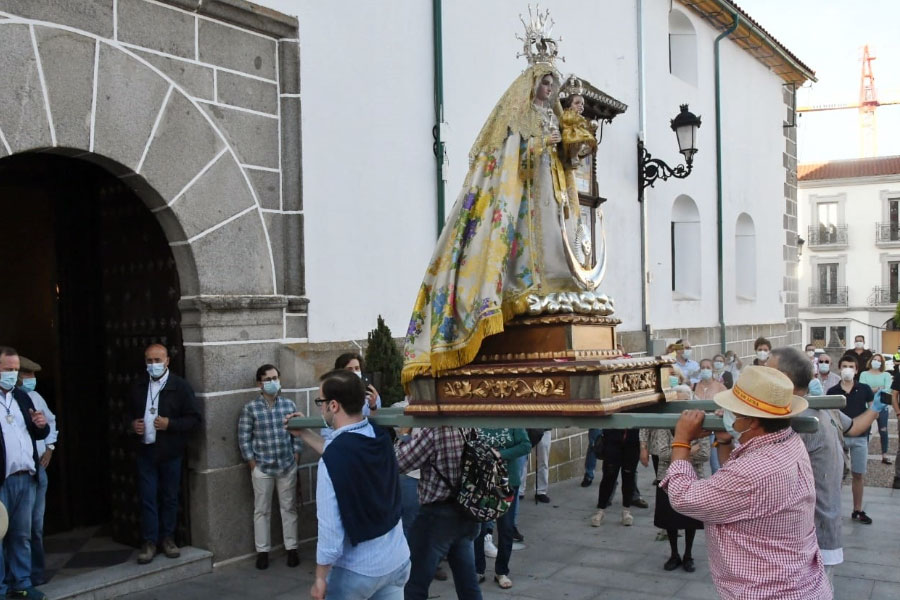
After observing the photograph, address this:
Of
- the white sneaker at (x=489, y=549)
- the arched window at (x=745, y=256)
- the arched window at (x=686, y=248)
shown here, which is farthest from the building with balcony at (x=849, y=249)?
the white sneaker at (x=489, y=549)

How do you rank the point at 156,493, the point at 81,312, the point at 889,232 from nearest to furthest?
the point at 156,493, the point at 81,312, the point at 889,232

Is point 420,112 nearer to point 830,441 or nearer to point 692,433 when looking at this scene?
point 830,441

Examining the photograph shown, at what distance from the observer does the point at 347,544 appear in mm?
3578

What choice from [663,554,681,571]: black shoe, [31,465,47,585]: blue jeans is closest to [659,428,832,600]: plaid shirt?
[663,554,681,571]: black shoe

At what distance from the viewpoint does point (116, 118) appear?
5.89m

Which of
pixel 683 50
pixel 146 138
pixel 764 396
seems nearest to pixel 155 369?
pixel 146 138

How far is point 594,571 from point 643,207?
22.5 ft

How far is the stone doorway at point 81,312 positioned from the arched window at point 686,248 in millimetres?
9283

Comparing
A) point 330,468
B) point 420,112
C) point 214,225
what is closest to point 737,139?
point 420,112

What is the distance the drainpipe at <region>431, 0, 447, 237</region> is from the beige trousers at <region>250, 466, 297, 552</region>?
3.08 m

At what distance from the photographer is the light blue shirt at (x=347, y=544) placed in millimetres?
3496

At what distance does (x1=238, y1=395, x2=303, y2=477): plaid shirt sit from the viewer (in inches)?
256

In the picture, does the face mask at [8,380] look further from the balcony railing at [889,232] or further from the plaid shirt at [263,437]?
the balcony railing at [889,232]

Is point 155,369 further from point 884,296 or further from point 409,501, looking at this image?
point 884,296
